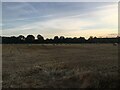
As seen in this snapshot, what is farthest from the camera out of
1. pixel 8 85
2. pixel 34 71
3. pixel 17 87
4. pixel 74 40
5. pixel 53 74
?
pixel 74 40

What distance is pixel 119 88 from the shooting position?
12086mm

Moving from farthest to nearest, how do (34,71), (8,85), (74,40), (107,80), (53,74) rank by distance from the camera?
(74,40), (34,71), (53,74), (8,85), (107,80)

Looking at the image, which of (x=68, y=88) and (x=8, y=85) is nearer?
(x=68, y=88)

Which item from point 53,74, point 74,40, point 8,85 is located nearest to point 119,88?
point 53,74

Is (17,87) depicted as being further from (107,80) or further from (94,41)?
(94,41)

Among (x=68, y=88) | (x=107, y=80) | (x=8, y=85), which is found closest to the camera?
(x=68, y=88)

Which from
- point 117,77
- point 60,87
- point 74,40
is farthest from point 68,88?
point 74,40

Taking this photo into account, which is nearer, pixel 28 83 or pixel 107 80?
pixel 107 80

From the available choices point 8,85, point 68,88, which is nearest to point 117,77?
point 68,88

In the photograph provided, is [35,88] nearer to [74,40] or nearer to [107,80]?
[107,80]

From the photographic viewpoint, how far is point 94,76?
43.5 feet

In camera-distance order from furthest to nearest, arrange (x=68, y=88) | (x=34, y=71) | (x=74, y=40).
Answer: (x=74, y=40) < (x=34, y=71) < (x=68, y=88)

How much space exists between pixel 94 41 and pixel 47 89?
11847cm

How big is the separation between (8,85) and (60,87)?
420 centimetres
